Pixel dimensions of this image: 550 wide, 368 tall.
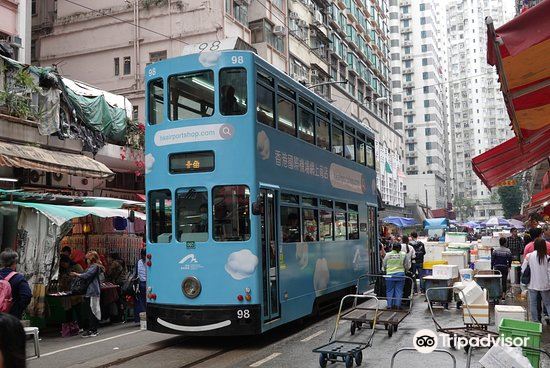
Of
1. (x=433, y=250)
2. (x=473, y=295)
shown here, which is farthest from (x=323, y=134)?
(x=433, y=250)

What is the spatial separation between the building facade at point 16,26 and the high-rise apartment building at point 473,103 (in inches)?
4447

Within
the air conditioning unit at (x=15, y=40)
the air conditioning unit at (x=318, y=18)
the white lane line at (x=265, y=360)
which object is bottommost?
the white lane line at (x=265, y=360)

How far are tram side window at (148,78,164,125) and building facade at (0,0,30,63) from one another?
954 cm

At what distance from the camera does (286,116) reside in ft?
34.1

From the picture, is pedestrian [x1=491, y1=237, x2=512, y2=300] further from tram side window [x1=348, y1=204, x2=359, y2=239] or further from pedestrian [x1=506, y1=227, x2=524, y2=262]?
tram side window [x1=348, y1=204, x2=359, y2=239]

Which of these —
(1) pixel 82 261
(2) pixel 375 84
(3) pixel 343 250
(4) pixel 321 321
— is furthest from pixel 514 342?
(2) pixel 375 84

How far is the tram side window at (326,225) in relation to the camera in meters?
11.6

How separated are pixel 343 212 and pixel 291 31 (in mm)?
20113

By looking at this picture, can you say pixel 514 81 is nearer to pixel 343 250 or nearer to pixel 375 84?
pixel 343 250

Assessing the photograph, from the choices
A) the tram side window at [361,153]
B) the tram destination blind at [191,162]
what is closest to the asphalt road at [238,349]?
the tram destination blind at [191,162]

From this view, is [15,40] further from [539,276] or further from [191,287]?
[539,276]

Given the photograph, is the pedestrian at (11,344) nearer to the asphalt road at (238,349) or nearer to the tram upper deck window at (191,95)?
the asphalt road at (238,349)

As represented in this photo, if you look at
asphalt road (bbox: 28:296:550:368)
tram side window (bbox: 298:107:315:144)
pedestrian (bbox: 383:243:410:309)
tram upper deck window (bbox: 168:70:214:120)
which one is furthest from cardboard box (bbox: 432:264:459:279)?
tram upper deck window (bbox: 168:70:214:120)

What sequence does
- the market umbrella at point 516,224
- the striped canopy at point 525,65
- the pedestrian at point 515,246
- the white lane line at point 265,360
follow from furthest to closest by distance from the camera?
the market umbrella at point 516,224
the pedestrian at point 515,246
the white lane line at point 265,360
the striped canopy at point 525,65
